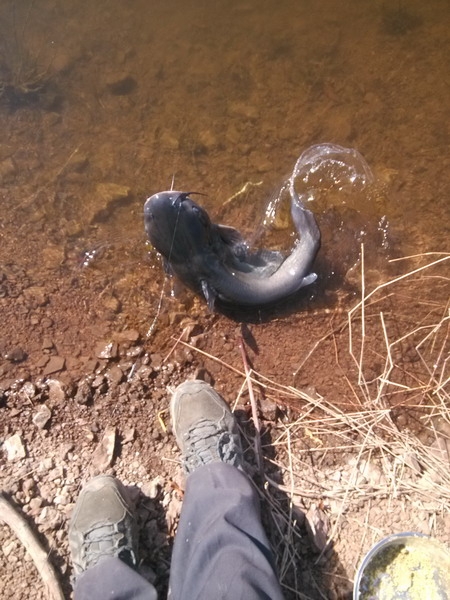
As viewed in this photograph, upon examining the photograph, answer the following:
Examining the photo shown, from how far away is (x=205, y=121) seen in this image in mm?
4945

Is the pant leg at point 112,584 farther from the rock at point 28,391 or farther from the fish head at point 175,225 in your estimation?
the fish head at point 175,225

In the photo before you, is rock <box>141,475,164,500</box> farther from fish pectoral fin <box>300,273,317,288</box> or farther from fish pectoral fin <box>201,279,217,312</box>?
fish pectoral fin <box>300,273,317,288</box>

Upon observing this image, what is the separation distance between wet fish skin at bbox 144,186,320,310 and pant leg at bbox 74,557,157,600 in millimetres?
1783

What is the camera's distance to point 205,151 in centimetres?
481

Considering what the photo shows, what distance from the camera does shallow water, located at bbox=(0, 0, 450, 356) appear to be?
14.3ft

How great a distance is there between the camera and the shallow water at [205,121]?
4371mm

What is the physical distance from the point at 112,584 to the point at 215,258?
85.7 inches

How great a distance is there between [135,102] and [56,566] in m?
4.00

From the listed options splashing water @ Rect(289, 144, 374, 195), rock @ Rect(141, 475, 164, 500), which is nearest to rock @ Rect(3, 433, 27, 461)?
rock @ Rect(141, 475, 164, 500)

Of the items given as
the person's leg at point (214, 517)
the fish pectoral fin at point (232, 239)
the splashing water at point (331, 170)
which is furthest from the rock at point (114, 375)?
the splashing water at point (331, 170)

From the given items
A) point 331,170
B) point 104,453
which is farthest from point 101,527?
point 331,170

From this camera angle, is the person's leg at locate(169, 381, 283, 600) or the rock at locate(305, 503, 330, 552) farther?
the rock at locate(305, 503, 330, 552)

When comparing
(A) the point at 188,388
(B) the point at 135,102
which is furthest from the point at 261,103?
(A) the point at 188,388

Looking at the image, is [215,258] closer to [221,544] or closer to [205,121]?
[205,121]
